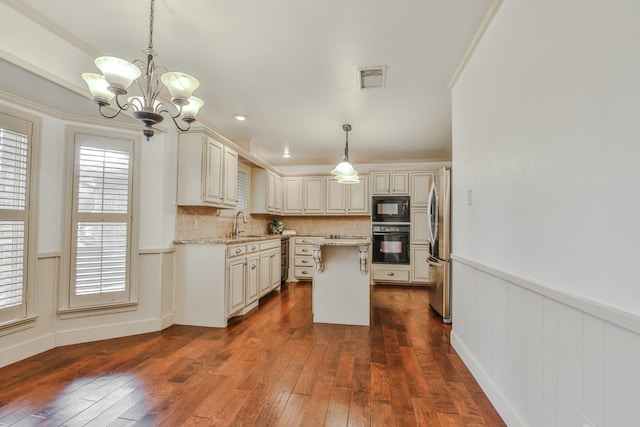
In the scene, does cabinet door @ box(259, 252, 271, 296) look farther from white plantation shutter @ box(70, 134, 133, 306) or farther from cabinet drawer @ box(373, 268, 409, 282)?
cabinet drawer @ box(373, 268, 409, 282)

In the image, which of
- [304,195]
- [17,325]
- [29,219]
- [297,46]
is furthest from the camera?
[304,195]

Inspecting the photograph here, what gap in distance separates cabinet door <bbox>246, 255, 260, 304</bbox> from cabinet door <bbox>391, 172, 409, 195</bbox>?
2.88m

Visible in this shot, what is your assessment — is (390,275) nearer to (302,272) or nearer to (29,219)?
(302,272)

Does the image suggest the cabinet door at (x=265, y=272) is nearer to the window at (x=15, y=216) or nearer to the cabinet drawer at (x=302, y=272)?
the cabinet drawer at (x=302, y=272)

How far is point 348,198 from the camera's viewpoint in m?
5.84

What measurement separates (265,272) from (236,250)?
100 centimetres

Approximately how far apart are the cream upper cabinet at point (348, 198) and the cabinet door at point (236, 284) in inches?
105

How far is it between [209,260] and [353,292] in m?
1.65

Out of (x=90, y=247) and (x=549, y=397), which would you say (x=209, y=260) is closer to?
(x=90, y=247)

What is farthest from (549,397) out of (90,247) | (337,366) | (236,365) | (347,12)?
(90,247)

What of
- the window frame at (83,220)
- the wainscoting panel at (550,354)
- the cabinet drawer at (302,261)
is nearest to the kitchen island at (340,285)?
the wainscoting panel at (550,354)

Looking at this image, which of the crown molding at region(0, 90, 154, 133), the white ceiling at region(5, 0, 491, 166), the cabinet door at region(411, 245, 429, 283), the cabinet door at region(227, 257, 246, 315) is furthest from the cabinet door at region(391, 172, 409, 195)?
the crown molding at region(0, 90, 154, 133)

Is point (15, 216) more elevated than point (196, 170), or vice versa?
point (196, 170)

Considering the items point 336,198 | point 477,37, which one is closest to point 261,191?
point 336,198
